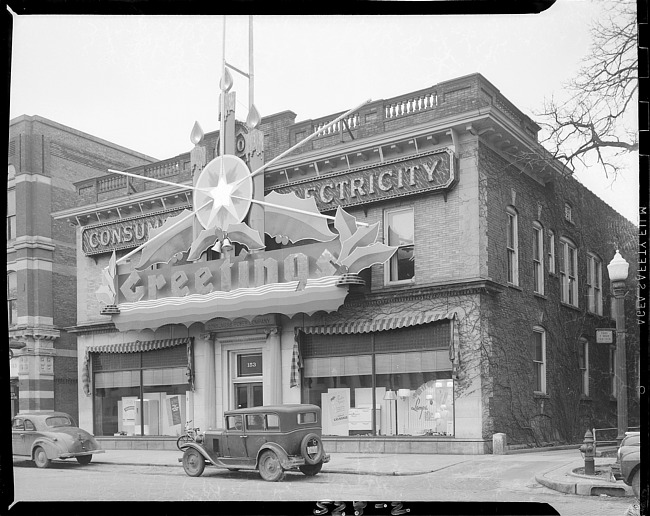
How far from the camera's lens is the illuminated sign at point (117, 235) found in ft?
31.8

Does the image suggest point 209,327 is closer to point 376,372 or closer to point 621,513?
point 376,372

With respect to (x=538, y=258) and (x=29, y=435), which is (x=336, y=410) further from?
(x=29, y=435)

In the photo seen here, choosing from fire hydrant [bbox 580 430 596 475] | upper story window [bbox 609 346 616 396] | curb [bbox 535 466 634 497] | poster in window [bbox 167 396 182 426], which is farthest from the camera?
poster in window [bbox 167 396 182 426]

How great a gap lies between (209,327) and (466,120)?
3.68m

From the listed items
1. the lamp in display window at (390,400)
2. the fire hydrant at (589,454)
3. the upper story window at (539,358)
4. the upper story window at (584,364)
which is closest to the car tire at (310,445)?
the lamp in display window at (390,400)

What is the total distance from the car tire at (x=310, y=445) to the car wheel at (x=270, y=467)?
277 mm

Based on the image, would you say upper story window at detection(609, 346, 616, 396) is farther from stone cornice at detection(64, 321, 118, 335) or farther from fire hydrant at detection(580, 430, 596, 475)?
stone cornice at detection(64, 321, 118, 335)

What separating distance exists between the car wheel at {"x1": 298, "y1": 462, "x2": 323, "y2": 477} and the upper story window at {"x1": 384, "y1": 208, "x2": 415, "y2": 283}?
2.02 m

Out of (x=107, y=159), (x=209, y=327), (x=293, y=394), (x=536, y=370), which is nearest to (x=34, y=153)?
(x=107, y=159)

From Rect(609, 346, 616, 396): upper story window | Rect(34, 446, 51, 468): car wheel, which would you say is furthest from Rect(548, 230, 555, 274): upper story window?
Rect(34, 446, 51, 468): car wheel

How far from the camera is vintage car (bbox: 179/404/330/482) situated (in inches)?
329

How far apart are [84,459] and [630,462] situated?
5734 mm

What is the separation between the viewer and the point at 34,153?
29.8 ft

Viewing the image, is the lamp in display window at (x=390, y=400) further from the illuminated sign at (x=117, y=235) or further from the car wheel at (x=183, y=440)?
the illuminated sign at (x=117, y=235)
